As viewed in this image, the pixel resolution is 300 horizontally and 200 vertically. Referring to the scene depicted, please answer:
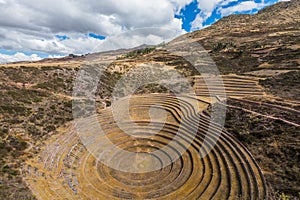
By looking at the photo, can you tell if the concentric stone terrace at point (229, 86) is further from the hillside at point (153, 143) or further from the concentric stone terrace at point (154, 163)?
the concentric stone terrace at point (154, 163)

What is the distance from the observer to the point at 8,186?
48.0 feet

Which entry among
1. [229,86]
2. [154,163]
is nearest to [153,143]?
[154,163]

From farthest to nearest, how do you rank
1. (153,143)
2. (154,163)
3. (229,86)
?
(229,86), (153,143), (154,163)

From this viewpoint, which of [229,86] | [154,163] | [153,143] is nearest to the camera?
[154,163]

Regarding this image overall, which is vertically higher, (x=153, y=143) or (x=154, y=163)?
(x=153, y=143)

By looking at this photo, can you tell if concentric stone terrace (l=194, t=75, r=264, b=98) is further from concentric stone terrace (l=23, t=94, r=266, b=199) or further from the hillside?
concentric stone terrace (l=23, t=94, r=266, b=199)

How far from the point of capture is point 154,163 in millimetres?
20969

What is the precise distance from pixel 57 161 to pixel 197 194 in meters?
14.1

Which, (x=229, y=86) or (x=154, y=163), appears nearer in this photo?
(x=154, y=163)

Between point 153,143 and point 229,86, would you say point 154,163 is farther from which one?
point 229,86

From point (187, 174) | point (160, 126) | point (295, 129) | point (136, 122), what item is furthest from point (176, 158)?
point (295, 129)

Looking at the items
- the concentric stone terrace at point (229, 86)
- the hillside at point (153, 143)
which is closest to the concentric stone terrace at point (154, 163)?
the hillside at point (153, 143)

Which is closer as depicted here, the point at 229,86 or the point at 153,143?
the point at 153,143

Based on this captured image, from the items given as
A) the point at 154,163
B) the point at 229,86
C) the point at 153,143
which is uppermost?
the point at 229,86
